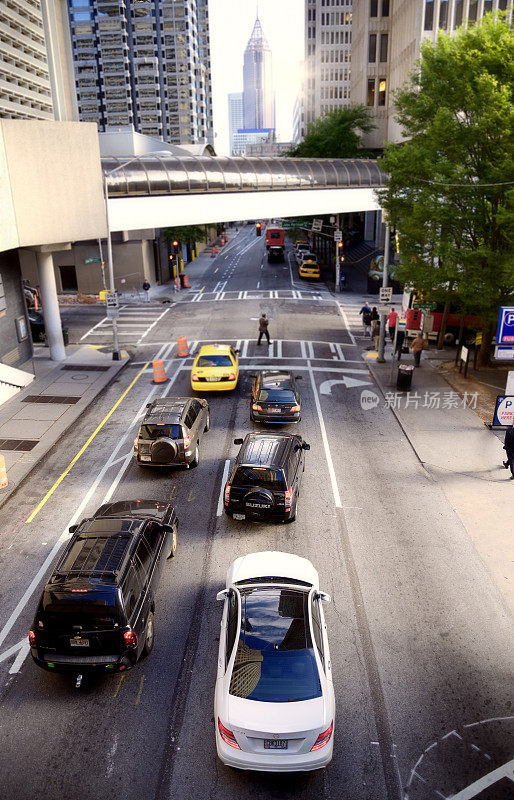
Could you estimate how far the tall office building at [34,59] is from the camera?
34281 mm

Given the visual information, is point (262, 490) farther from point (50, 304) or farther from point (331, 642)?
point (50, 304)

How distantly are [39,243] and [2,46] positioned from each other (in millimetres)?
23737

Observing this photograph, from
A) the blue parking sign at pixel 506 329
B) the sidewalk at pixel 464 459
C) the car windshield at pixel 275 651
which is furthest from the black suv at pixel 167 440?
the blue parking sign at pixel 506 329

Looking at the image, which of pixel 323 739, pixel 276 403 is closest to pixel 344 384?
pixel 276 403

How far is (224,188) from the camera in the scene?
118 feet

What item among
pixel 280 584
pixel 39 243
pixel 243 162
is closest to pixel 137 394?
pixel 39 243

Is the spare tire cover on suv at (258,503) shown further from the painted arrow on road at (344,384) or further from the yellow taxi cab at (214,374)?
the painted arrow on road at (344,384)

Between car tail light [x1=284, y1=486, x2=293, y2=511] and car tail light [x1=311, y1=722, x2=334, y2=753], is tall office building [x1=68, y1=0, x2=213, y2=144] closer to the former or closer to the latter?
car tail light [x1=284, y1=486, x2=293, y2=511]

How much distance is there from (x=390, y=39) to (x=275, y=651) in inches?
3037

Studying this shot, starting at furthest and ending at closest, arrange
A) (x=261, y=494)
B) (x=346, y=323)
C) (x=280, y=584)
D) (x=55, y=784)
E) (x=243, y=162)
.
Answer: (x=243, y=162) < (x=346, y=323) < (x=261, y=494) < (x=280, y=584) < (x=55, y=784)

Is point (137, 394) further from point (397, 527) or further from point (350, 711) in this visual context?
point (350, 711)

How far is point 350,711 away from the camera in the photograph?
813cm

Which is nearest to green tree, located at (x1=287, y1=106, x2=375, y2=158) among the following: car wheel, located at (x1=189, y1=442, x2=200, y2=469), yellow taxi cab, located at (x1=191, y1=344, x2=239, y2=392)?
yellow taxi cab, located at (x1=191, y1=344, x2=239, y2=392)

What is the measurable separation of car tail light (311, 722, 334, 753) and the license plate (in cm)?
35
